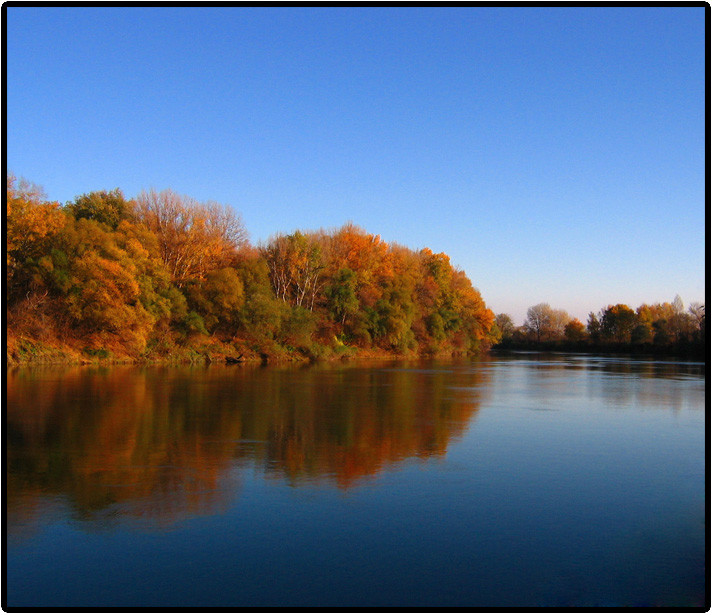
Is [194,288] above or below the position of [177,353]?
above

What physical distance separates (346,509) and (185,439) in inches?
226

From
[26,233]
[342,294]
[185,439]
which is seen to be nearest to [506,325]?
[342,294]

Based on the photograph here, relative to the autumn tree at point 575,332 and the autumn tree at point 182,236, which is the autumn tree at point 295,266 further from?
the autumn tree at point 575,332

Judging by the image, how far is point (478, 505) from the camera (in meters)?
8.48

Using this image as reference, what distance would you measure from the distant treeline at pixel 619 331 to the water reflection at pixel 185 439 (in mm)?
57577

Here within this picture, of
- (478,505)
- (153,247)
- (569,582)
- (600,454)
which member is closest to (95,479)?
(478,505)

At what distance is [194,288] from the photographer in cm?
4359

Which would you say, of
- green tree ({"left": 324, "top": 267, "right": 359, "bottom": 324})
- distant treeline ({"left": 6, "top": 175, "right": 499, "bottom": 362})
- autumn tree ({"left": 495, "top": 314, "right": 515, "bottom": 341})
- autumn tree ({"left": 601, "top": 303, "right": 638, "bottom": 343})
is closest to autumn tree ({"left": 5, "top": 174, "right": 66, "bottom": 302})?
distant treeline ({"left": 6, "top": 175, "right": 499, "bottom": 362})

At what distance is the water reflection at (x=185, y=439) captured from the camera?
8.45m

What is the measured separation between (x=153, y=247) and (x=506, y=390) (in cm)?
2530

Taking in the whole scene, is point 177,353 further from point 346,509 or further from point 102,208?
point 346,509

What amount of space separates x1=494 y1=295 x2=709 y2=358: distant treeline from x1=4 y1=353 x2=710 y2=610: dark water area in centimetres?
5998

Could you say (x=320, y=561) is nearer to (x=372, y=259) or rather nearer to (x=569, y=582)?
(x=569, y=582)

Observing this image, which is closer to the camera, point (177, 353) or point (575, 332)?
point (177, 353)
